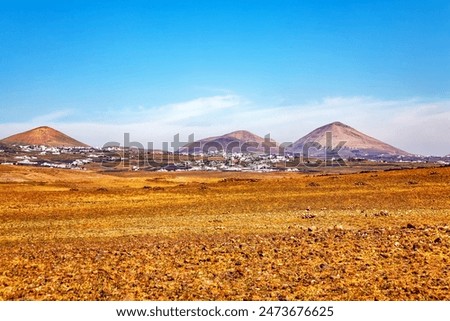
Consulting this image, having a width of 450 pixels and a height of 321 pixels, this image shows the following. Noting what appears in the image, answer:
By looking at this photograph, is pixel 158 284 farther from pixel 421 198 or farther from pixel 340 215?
pixel 421 198

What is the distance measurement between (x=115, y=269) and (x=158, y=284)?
189cm

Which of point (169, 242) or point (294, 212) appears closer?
point (169, 242)

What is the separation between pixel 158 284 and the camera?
998 centimetres

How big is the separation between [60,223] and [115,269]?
14289mm

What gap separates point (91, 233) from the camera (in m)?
19.8

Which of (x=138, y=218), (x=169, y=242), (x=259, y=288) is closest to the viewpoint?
(x=259, y=288)

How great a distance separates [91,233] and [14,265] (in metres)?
7.40

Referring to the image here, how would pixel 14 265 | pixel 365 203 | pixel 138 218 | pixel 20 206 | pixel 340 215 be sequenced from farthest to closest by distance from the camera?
1. pixel 20 206
2. pixel 365 203
3. pixel 138 218
4. pixel 340 215
5. pixel 14 265
